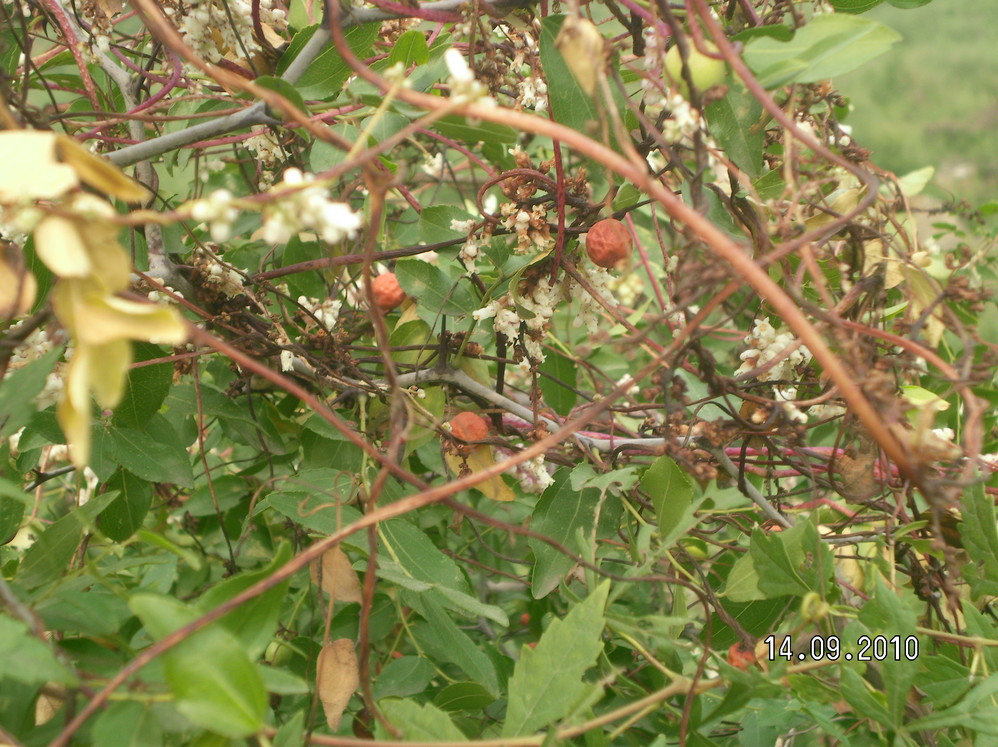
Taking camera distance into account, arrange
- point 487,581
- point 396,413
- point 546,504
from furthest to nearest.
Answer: point 487,581, point 546,504, point 396,413

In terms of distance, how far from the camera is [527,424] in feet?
2.37

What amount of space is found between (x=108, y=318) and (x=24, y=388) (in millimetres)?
127

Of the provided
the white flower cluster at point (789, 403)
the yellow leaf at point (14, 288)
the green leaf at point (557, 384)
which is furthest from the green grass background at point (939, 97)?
the yellow leaf at point (14, 288)

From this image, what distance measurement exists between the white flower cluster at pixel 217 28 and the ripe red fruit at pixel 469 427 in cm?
32

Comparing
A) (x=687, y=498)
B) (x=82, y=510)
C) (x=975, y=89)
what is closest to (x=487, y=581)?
(x=687, y=498)

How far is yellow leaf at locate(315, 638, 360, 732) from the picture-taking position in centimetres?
48

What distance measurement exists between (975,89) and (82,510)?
332 cm

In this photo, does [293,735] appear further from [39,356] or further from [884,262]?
[884,262]

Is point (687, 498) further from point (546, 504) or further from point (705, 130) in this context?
point (705, 130)

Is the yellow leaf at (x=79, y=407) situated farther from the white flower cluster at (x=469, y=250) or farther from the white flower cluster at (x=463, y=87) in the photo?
the white flower cluster at (x=469, y=250)

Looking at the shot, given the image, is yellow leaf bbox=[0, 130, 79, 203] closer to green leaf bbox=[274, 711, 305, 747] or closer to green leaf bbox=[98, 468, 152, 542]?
green leaf bbox=[274, 711, 305, 747]

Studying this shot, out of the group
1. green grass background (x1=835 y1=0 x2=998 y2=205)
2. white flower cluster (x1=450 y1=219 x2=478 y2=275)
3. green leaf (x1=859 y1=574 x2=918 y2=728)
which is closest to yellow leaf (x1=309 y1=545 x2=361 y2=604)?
white flower cluster (x1=450 y1=219 x2=478 y2=275)

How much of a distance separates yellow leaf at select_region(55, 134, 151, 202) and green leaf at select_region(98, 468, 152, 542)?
0.38 m

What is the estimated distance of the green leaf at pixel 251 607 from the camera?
1.18 feet
